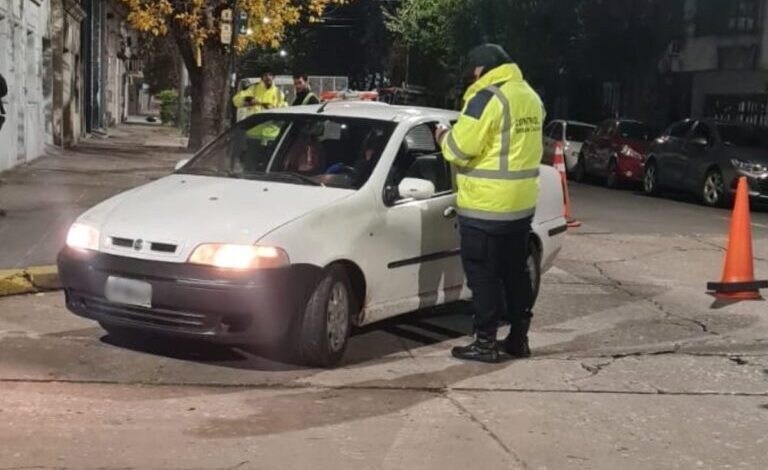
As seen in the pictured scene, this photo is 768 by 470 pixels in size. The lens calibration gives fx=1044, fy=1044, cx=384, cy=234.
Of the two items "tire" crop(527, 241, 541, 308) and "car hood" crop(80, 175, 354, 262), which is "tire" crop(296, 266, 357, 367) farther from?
"tire" crop(527, 241, 541, 308)

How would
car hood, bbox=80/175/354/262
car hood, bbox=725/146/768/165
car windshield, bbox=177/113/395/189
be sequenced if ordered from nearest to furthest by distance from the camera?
car hood, bbox=80/175/354/262 < car windshield, bbox=177/113/395/189 < car hood, bbox=725/146/768/165

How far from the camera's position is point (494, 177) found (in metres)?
6.14

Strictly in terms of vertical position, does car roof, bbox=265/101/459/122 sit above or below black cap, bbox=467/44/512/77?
below

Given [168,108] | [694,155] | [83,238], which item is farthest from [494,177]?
[168,108]

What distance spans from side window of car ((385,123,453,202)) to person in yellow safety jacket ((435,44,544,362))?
1.33 feet

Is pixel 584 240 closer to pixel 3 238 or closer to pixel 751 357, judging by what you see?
pixel 751 357

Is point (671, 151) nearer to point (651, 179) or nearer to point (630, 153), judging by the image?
point (651, 179)

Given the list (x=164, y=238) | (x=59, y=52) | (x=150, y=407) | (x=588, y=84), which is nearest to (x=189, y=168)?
(x=164, y=238)

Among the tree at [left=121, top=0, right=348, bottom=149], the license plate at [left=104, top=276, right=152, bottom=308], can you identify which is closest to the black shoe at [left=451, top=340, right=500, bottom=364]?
the license plate at [left=104, top=276, right=152, bottom=308]

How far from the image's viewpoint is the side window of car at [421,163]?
6660mm

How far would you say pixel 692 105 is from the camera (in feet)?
102

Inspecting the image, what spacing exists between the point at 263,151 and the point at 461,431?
268 cm

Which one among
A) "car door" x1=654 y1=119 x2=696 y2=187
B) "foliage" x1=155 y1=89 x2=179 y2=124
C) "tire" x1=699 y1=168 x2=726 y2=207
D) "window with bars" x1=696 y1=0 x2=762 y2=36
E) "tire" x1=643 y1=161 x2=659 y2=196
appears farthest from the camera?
"foliage" x1=155 y1=89 x2=179 y2=124

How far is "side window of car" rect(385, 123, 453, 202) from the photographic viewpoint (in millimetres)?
6660
